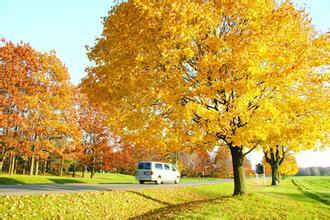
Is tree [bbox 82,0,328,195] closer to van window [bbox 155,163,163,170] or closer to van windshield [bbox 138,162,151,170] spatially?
van windshield [bbox 138,162,151,170]

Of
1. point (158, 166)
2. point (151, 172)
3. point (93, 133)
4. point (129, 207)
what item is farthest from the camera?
point (93, 133)

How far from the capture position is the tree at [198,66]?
39.2 ft

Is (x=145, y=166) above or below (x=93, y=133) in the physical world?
below

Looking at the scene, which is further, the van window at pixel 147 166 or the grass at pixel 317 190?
the van window at pixel 147 166

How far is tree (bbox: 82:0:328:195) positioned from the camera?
1196cm

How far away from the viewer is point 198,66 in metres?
13.2

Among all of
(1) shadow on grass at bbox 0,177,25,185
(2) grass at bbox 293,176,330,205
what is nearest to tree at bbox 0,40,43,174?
(1) shadow on grass at bbox 0,177,25,185

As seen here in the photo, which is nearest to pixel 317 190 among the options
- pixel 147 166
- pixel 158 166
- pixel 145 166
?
pixel 158 166

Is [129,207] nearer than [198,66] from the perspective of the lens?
No

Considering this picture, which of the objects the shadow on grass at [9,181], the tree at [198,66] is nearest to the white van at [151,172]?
the shadow on grass at [9,181]

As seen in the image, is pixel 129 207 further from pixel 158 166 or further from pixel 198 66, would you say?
pixel 158 166

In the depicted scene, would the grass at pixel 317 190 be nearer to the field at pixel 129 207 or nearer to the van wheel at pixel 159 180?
the field at pixel 129 207

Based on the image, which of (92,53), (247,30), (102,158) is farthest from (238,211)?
(102,158)

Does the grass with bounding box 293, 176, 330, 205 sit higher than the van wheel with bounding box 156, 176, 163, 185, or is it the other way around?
the van wheel with bounding box 156, 176, 163, 185
